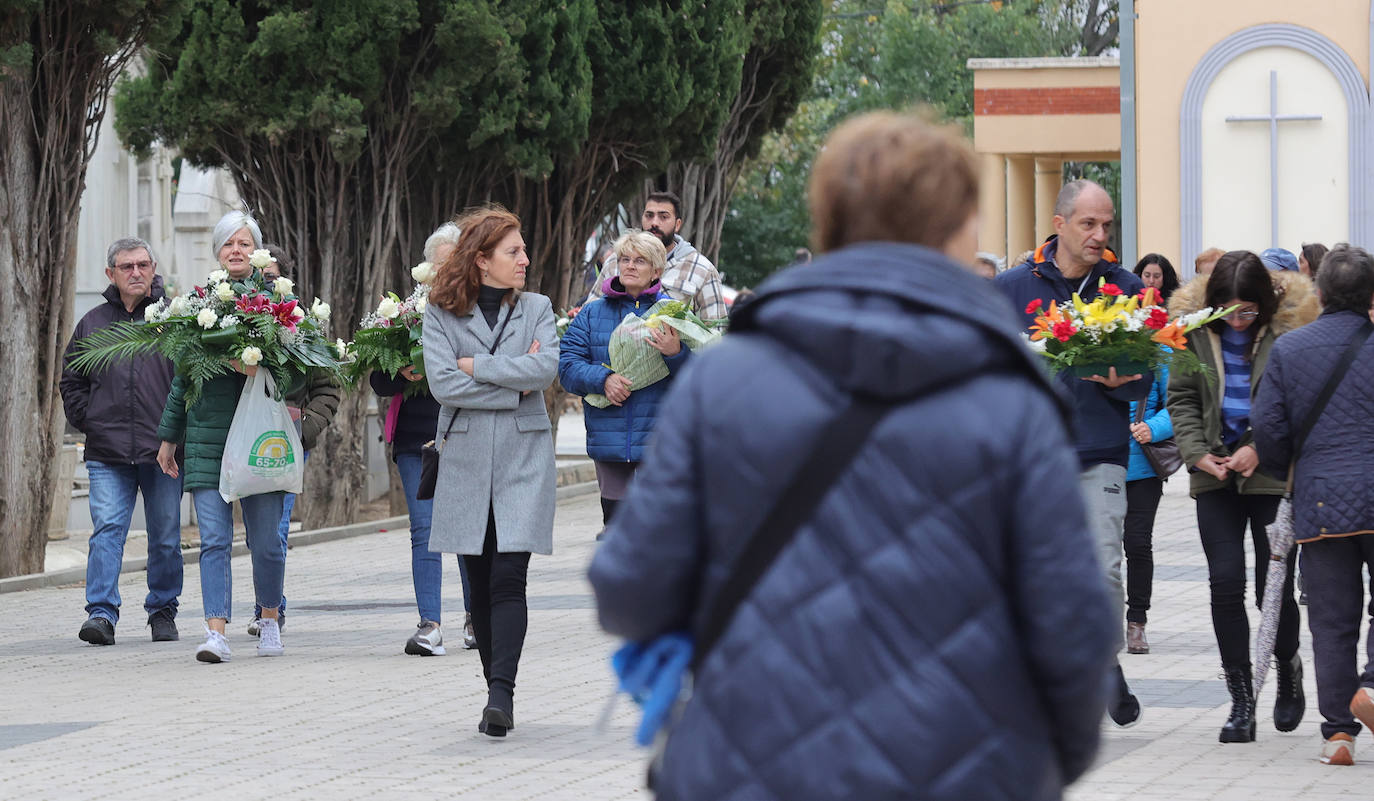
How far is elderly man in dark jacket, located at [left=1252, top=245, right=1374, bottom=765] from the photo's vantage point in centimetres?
664

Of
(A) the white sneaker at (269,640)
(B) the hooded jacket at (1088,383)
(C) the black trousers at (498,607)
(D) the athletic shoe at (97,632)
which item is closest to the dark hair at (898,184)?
(B) the hooded jacket at (1088,383)

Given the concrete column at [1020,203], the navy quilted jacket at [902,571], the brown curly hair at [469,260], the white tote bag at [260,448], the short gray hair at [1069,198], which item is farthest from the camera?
the concrete column at [1020,203]

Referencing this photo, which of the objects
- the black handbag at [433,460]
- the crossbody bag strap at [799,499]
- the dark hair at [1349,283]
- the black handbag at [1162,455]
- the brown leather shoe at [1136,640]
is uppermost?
the dark hair at [1349,283]

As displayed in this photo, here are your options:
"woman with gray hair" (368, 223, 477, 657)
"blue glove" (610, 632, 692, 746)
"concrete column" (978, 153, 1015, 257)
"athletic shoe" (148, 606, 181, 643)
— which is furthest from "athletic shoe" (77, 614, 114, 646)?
"concrete column" (978, 153, 1015, 257)

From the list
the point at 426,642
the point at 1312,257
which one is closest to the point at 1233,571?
the point at 426,642

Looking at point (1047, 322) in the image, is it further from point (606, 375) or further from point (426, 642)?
point (426, 642)

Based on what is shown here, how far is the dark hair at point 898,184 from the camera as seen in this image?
2.85 metres

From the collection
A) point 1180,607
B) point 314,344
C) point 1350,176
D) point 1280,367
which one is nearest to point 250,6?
point 314,344

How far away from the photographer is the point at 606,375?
30.4ft

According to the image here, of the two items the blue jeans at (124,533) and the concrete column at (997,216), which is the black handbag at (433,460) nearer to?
the blue jeans at (124,533)

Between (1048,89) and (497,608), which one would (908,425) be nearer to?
(497,608)

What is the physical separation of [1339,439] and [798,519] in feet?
14.5

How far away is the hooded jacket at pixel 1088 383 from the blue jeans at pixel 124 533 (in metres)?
5.06

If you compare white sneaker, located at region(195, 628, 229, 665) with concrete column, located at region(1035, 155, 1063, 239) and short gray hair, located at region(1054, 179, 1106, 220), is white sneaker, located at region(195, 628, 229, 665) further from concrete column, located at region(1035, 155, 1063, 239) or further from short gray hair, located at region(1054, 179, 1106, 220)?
concrete column, located at region(1035, 155, 1063, 239)
